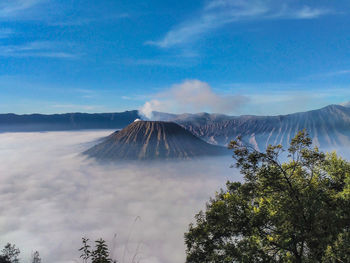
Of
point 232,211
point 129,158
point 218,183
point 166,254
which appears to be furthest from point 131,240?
point 232,211

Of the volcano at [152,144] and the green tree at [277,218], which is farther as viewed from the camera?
the volcano at [152,144]

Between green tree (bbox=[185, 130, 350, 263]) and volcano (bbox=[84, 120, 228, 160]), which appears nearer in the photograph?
green tree (bbox=[185, 130, 350, 263])

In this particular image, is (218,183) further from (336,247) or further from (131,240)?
(336,247)

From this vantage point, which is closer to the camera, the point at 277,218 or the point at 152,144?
the point at 277,218
